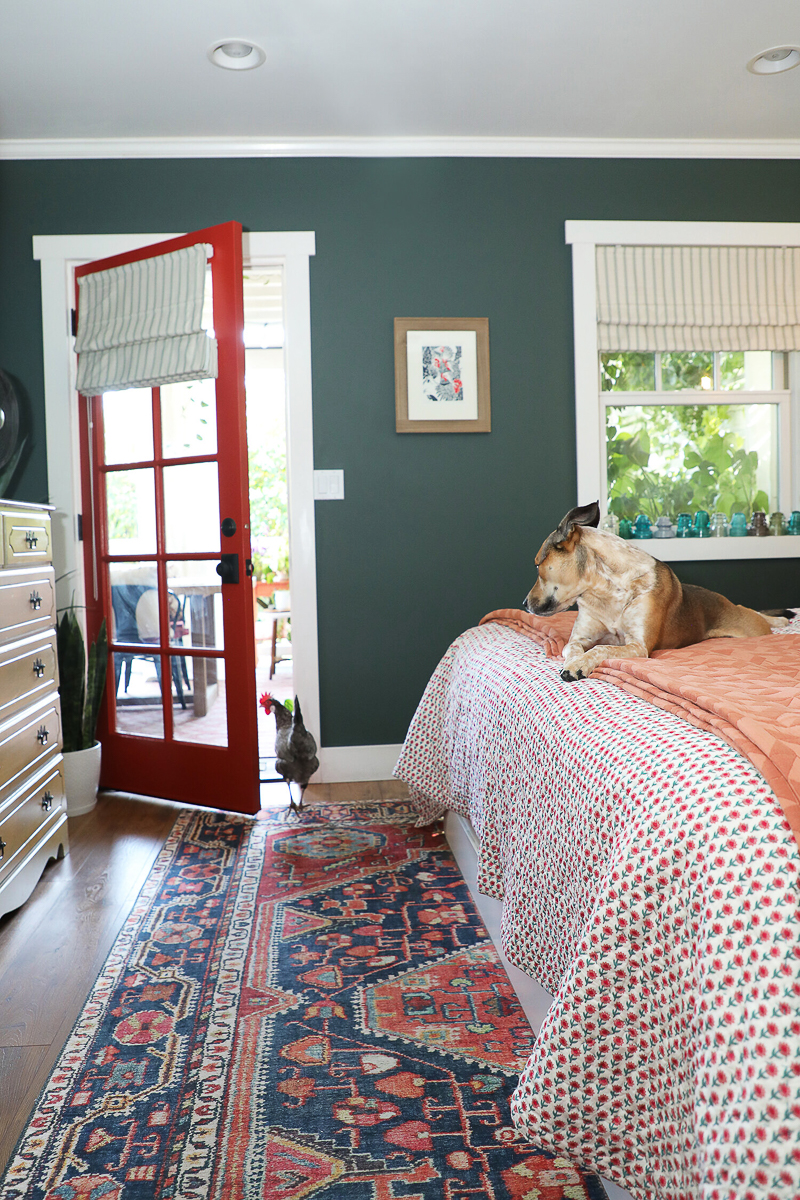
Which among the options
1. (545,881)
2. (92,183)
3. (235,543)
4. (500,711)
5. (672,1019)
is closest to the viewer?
(672,1019)

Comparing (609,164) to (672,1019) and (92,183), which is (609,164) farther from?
(672,1019)

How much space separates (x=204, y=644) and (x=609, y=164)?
2.56m

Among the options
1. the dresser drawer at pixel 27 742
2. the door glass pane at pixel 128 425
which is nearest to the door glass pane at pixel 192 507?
the door glass pane at pixel 128 425

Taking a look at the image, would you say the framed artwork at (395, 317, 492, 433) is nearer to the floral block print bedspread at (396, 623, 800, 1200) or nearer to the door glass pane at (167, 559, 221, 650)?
the door glass pane at (167, 559, 221, 650)

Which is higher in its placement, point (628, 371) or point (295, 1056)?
point (628, 371)

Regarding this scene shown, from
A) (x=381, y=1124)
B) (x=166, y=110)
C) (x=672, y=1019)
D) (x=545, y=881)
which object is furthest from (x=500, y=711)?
(x=166, y=110)

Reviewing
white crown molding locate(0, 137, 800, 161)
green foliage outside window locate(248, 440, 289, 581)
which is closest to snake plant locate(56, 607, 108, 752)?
white crown molding locate(0, 137, 800, 161)

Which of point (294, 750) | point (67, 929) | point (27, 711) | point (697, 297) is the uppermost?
point (697, 297)

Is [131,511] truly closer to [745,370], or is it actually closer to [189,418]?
[189,418]

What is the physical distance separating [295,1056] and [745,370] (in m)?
3.21

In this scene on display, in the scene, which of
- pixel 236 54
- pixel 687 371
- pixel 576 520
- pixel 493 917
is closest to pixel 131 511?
pixel 236 54

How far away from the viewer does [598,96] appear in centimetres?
296

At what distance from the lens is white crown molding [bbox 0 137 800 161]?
3193 mm

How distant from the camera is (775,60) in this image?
2.77 m
